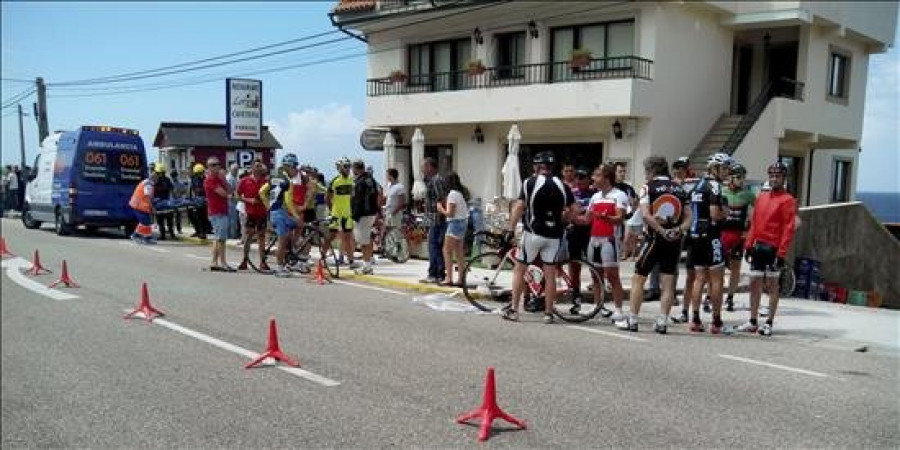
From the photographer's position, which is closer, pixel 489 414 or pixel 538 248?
pixel 489 414

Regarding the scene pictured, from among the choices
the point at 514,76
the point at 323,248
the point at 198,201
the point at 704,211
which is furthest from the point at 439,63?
the point at 704,211

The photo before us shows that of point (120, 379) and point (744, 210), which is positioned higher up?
point (744, 210)

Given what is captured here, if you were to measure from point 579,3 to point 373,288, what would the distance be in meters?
12.6

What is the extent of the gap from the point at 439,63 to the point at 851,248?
13.9 metres

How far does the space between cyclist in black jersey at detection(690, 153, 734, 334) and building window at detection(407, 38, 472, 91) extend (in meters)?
15.7

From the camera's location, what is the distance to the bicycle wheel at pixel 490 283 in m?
9.94

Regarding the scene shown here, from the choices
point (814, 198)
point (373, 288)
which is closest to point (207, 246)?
point (373, 288)

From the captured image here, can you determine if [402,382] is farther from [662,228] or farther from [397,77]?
[397,77]

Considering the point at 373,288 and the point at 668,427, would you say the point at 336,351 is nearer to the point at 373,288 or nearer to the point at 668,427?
the point at 668,427

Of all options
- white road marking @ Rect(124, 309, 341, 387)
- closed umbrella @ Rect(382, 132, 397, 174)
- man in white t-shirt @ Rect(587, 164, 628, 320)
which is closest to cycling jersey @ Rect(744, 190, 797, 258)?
man in white t-shirt @ Rect(587, 164, 628, 320)

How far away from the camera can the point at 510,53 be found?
907 inches

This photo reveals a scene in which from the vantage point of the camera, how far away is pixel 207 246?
18125 millimetres

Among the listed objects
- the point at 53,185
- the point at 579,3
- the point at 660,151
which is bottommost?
the point at 53,185

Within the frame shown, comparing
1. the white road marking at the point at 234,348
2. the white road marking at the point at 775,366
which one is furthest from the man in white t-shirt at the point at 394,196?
the white road marking at the point at 775,366
